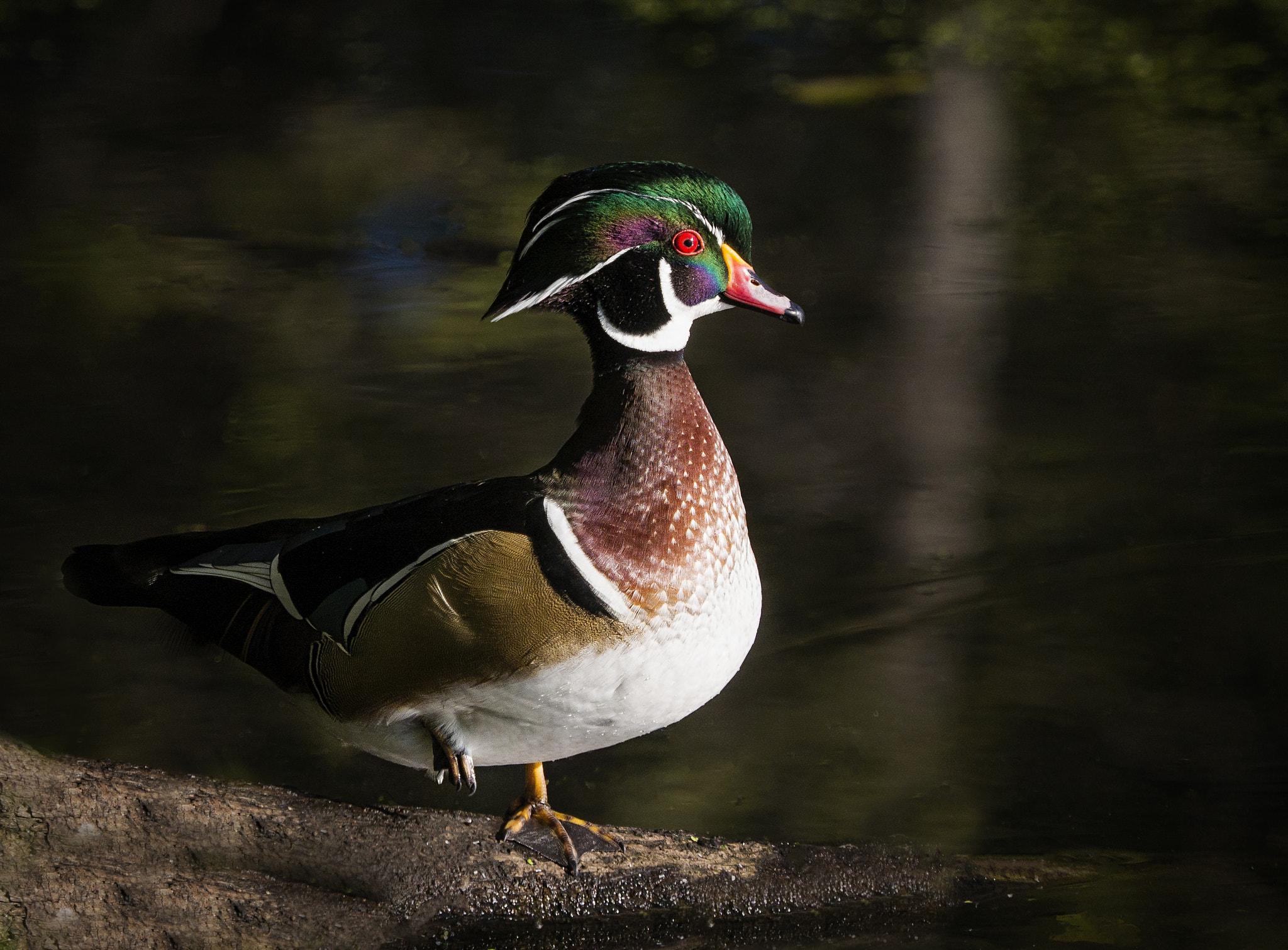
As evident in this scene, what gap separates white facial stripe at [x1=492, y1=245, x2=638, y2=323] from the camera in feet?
7.39

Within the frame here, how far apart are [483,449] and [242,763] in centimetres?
Result: 171

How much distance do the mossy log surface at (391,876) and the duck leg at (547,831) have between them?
0.06 feet

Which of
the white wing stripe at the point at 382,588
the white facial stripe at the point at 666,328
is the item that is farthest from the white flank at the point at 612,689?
the white facial stripe at the point at 666,328

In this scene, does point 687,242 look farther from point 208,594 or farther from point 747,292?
point 208,594

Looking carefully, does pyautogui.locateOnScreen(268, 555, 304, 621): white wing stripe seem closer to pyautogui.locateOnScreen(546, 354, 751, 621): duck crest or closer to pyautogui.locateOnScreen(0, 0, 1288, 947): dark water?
pyautogui.locateOnScreen(0, 0, 1288, 947): dark water

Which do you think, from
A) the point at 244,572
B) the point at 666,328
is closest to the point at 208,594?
the point at 244,572

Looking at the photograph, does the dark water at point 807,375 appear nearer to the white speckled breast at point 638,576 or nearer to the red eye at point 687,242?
the white speckled breast at point 638,576

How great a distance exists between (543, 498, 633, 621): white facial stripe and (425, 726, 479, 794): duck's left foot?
381 mm

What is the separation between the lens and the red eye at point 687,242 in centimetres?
226

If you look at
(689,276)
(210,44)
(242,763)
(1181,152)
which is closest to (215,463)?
(242,763)

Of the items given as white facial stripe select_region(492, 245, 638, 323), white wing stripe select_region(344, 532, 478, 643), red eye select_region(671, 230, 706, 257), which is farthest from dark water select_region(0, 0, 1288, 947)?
red eye select_region(671, 230, 706, 257)

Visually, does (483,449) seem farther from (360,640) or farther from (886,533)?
(360,640)

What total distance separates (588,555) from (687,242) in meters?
0.50

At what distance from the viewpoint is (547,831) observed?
261 cm
